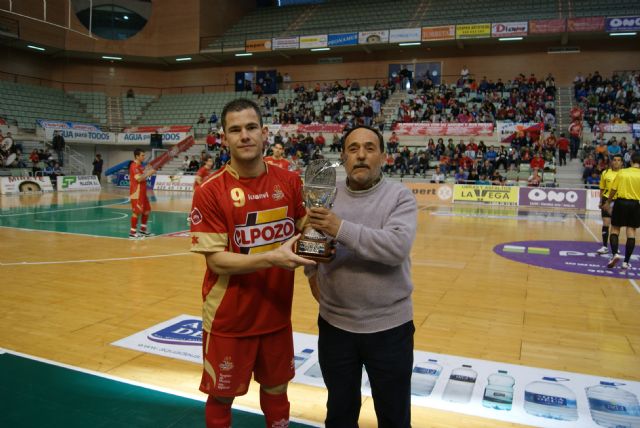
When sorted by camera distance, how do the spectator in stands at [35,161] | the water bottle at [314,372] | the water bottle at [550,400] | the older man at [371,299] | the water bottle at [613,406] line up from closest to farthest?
the older man at [371,299], the water bottle at [613,406], the water bottle at [550,400], the water bottle at [314,372], the spectator in stands at [35,161]

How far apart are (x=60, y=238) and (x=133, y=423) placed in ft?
28.8

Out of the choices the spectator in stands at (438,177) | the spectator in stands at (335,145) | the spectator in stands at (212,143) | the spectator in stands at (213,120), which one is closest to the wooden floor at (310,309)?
the spectator in stands at (438,177)

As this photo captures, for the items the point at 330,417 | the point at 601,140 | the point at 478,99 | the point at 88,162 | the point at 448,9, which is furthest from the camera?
the point at 88,162

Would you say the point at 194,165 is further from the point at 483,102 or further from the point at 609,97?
the point at 609,97

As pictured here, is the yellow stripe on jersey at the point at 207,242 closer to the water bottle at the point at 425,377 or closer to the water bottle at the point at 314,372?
the water bottle at the point at 314,372

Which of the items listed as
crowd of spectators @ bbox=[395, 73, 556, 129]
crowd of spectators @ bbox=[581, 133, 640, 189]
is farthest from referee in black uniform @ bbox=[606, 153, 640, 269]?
crowd of spectators @ bbox=[395, 73, 556, 129]

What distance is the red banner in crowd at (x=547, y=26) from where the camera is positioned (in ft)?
85.9

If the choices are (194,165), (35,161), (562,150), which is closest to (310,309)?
(562,150)

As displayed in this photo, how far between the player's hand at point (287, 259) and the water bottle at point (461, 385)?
7.04ft

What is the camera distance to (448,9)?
103 feet

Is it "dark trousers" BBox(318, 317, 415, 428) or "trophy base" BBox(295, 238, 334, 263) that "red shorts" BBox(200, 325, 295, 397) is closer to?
"dark trousers" BBox(318, 317, 415, 428)

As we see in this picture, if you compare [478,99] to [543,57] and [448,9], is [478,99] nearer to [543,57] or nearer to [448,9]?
[543,57]

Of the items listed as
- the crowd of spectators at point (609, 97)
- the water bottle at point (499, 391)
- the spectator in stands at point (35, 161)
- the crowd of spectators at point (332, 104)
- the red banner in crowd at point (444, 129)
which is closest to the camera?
the water bottle at point (499, 391)

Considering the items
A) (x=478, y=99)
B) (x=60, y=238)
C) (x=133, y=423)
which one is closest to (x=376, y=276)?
(x=133, y=423)
